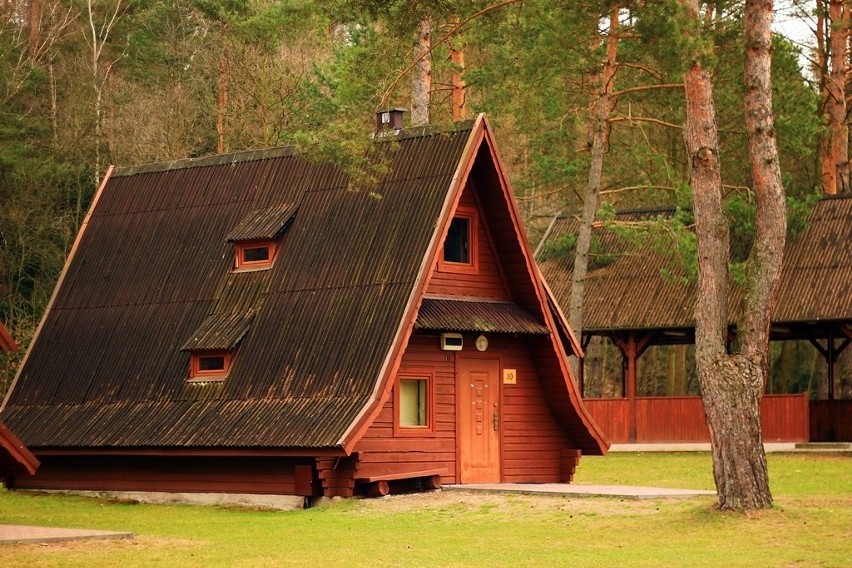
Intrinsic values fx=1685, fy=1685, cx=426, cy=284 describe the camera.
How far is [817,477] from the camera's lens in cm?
3303

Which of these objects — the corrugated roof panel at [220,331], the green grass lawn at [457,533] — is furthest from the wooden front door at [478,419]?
the corrugated roof panel at [220,331]

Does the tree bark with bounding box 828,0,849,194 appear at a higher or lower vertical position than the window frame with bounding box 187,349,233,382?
higher

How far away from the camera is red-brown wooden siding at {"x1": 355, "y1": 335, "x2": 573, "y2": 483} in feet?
90.4

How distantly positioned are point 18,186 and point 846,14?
2469 cm

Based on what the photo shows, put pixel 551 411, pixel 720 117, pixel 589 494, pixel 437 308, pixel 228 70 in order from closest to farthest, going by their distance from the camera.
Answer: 1. pixel 589 494
2. pixel 437 308
3. pixel 551 411
4. pixel 720 117
5. pixel 228 70

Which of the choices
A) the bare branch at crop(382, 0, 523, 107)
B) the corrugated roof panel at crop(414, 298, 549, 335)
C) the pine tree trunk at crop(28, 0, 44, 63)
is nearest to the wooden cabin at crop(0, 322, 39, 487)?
the corrugated roof panel at crop(414, 298, 549, 335)

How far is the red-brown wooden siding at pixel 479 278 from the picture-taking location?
28984mm

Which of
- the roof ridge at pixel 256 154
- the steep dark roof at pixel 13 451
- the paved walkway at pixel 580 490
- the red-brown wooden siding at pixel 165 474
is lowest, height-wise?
the paved walkway at pixel 580 490

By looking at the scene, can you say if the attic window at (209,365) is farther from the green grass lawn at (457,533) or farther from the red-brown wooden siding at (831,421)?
the red-brown wooden siding at (831,421)

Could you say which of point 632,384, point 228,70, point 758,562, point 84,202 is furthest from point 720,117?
point 758,562

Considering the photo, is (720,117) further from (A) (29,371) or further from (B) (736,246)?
(A) (29,371)

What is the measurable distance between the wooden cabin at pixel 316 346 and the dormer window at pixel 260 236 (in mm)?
41

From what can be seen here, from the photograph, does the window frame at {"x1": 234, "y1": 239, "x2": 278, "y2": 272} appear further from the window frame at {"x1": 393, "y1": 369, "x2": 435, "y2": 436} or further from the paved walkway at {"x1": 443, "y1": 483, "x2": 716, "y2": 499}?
the paved walkway at {"x1": 443, "y1": 483, "x2": 716, "y2": 499}

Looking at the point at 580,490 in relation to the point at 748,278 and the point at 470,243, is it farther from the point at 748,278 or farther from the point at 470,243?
the point at 748,278
